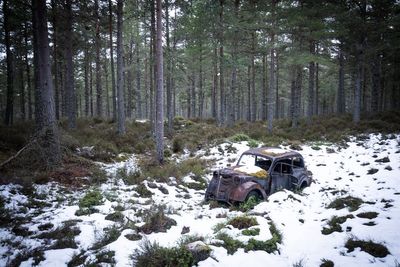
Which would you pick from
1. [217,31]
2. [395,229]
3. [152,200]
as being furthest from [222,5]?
[395,229]

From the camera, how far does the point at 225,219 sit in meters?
7.06

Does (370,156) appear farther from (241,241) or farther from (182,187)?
(241,241)

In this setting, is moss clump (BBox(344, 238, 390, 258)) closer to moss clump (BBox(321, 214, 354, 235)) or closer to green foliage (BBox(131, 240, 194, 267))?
moss clump (BBox(321, 214, 354, 235))

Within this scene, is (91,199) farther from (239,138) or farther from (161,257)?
(239,138)

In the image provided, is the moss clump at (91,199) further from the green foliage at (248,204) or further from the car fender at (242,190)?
the green foliage at (248,204)

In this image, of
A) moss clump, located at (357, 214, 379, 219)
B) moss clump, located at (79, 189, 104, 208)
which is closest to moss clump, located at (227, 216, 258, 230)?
moss clump, located at (357, 214, 379, 219)

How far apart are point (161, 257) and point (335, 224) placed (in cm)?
443

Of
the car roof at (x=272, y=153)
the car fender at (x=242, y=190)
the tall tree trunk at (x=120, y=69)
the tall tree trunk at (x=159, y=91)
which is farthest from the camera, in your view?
the tall tree trunk at (x=120, y=69)

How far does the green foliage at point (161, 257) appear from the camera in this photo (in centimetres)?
475

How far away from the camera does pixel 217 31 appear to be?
1850 centimetres

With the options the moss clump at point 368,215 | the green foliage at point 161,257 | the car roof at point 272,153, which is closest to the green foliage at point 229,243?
the green foliage at point 161,257

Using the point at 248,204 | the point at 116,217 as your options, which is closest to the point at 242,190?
the point at 248,204

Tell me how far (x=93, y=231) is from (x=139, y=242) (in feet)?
4.33

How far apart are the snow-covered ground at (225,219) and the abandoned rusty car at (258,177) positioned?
46cm
